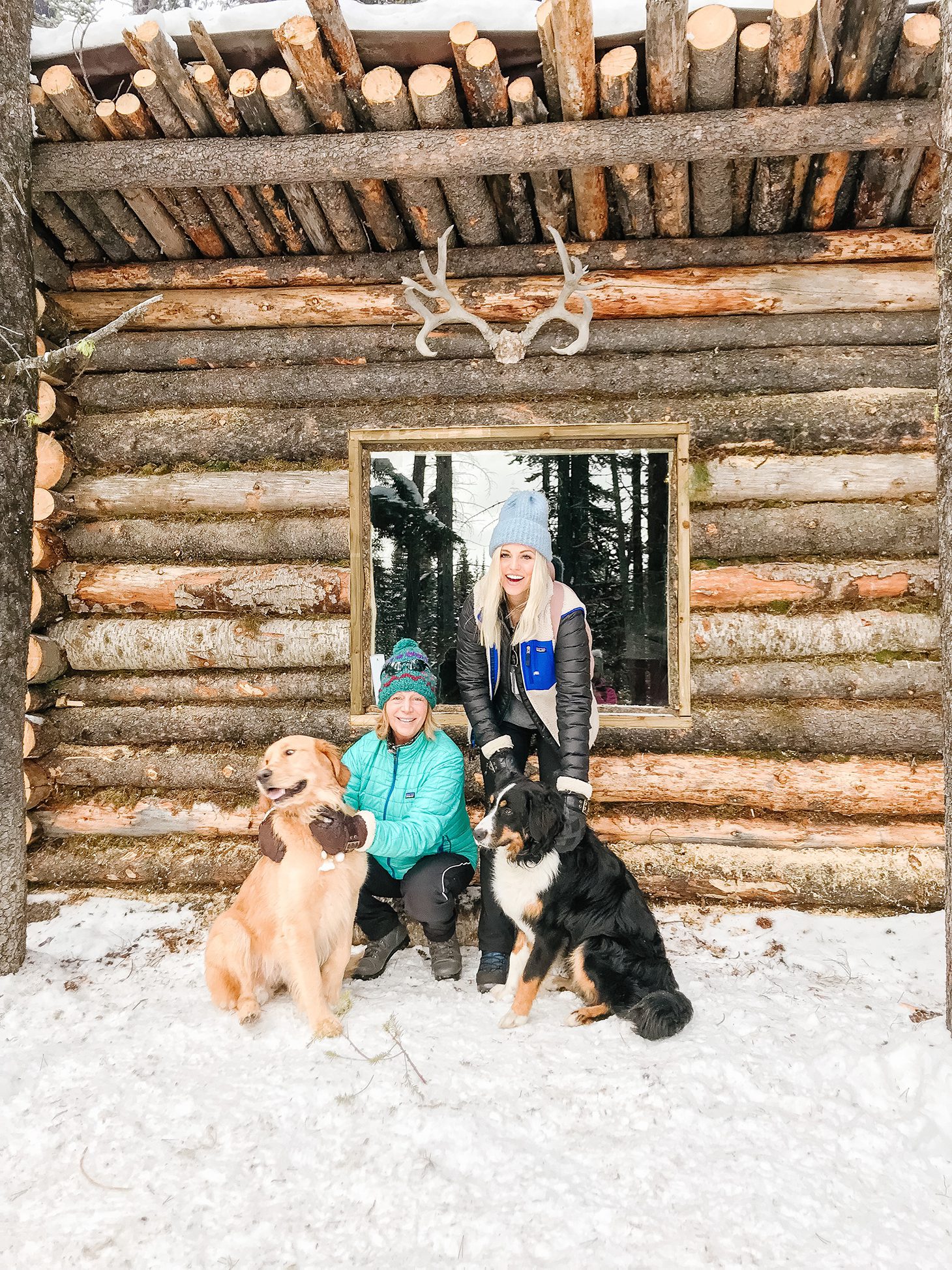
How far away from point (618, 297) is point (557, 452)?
1.09 meters

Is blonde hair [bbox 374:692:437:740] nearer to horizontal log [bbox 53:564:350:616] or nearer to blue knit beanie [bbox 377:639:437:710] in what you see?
blue knit beanie [bbox 377:639:437:710]

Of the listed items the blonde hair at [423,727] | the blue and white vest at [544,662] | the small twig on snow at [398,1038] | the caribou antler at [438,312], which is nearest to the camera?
the small twig on snow at [398,1038]

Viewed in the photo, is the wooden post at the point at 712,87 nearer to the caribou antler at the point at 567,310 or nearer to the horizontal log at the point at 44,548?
the caribou antler at the point at 567,310

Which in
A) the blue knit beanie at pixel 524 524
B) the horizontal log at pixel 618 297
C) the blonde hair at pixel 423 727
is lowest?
the blonde hair at pixel 423 727

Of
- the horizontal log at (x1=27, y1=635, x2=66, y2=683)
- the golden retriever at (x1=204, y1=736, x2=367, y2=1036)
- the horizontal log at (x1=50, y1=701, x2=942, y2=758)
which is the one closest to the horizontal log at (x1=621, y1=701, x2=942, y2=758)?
the horizontal log at (x1=50, y1=701, x2=942, y2=758)

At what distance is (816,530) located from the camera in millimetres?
4805

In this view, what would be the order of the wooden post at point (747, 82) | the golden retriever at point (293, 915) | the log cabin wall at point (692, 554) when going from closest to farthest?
the golden retriever at point (293, 915)
the wooden post at point (747, 82)
the log cabin wall at point (692, 554)

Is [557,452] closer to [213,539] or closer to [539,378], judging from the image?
[539,378]

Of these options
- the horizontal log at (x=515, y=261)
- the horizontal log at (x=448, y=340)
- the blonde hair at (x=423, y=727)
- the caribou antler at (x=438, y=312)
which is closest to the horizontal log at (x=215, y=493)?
the horizontal log at (x=448, y=340)

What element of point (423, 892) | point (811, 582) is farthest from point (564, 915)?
point (811, 582)

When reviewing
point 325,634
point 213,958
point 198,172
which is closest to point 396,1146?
point 213,958

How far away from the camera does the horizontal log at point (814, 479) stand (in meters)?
4.73

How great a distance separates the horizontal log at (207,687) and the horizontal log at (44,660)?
0.13 meters

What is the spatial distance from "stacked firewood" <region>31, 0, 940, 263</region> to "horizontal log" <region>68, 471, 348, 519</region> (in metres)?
1.50
